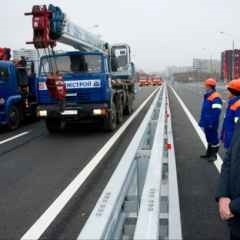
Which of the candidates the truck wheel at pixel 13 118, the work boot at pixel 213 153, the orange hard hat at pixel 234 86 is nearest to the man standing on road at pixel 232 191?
the orange hard hat at pixel 234 86

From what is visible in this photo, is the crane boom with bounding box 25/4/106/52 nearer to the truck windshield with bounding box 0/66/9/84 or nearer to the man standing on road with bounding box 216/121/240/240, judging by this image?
→ the truck windshield with bounding box 0/66/9/84

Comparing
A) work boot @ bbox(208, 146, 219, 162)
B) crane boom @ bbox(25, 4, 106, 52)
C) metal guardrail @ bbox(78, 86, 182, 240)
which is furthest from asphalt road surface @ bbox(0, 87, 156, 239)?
crane boom @ bbox(25, 4, 106, 52)

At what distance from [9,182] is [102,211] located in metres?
6.10

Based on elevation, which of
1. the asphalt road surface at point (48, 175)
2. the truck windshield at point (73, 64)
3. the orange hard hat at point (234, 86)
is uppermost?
the truck windshield at point (73, 64)

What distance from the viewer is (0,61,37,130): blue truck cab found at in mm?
17203

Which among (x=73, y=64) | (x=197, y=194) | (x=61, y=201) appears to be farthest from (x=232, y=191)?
(x=73, y=64)

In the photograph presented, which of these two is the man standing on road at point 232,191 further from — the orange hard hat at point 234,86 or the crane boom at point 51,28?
the crane boom at point 51,28

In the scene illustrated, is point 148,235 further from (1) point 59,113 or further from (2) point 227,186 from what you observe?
(1) point 59,113

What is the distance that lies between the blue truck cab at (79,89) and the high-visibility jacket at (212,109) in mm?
5577

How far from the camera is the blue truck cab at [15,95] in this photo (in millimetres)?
17203

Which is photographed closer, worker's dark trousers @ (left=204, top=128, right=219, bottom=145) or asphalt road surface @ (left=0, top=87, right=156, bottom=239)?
asphalt road surface @ (left=0, top=87, right=156, bottom=239)

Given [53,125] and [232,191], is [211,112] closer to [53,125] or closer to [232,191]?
[232,191]

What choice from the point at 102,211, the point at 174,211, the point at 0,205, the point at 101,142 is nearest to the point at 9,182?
the point at 0,205

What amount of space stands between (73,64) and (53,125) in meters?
2.19
